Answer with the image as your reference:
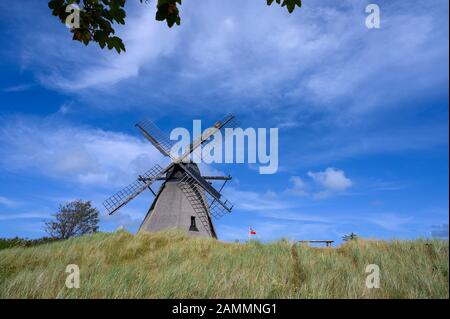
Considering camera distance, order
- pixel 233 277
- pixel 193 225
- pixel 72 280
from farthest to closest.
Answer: pixel 193 225 < pixel 233 277 < pixel 72 280

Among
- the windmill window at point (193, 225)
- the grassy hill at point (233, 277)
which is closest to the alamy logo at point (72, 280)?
the grassy hill at point (233, 277)

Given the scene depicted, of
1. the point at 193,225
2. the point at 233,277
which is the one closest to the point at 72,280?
the point at 233,277

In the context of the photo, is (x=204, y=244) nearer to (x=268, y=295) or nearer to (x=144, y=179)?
(x=268, y=295)

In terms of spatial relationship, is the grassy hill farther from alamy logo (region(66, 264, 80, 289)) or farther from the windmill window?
the windmill window

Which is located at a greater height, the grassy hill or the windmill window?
the windmill window

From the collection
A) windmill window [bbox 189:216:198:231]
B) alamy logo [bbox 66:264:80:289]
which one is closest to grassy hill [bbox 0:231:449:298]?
alamy logo [bbox 66:264:80:289]

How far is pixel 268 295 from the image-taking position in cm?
518

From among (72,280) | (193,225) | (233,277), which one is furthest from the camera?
(193,225)

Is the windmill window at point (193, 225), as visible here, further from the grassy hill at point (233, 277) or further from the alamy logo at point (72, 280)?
the alamy logo at point (72, 280)

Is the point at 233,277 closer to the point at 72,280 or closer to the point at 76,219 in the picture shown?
the point at 72,280

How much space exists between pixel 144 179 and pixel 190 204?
5.25 metres

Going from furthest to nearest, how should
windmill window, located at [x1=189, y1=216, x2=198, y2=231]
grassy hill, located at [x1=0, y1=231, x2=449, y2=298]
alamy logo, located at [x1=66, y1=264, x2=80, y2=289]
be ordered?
windmill window, located at [x1=189, y1=216, x2=198, y2=231]
alamy logo, located at [x1=66, y1=264, x2=80, y2=289]
grassy hill, located at [x1=0, y1=231, x2=449, y2=298]

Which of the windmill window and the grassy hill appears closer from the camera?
the grassy hill
